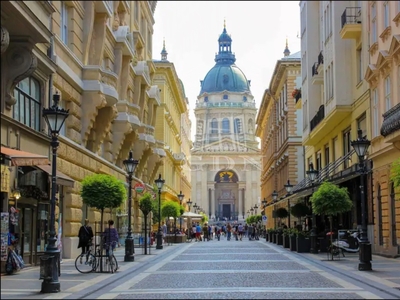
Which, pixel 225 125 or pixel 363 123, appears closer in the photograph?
pixel 363 123

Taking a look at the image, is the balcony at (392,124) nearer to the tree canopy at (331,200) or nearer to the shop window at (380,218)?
the tree canopy at (331,200)

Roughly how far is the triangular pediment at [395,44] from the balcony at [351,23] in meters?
6.17

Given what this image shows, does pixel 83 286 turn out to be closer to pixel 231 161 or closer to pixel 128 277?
pixel 128 277

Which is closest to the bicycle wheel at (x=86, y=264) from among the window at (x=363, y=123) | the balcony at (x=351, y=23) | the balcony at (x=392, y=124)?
the balcony at (x=392, y=124)

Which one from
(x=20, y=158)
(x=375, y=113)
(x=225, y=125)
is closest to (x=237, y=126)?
(x=225, y=125)

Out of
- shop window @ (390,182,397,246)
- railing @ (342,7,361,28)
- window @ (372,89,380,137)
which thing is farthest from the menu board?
railing @ (342,7,361,28)

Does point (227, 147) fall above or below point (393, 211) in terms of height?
above

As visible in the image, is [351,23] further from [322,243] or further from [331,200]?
[322,243]

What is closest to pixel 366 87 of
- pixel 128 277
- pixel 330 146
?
pixel 330 146

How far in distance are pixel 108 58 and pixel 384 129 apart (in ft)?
48.5

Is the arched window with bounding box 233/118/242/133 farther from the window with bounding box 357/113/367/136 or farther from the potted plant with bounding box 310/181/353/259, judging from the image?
the potted plant with bounding box 310/181/353/259

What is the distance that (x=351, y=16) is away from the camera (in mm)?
34375

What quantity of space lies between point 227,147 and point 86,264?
136062mm

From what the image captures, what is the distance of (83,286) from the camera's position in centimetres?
1689
